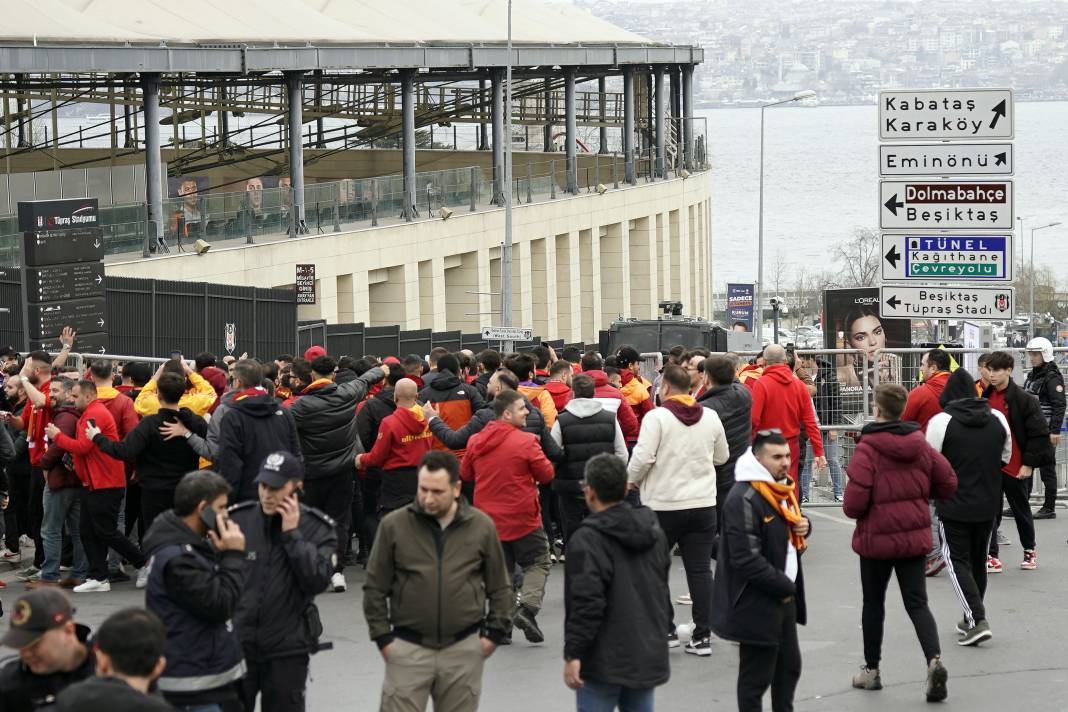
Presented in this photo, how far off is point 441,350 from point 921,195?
3.80 m

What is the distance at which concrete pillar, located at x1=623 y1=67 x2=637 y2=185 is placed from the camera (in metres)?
60.7

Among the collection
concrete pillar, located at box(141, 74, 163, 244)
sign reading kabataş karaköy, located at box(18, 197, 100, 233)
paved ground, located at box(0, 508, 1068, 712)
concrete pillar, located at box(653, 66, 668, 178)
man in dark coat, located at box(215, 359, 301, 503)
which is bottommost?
paved ground, located at box(0, 508, 1068, 712)

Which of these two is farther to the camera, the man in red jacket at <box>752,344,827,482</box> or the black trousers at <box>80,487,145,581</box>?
the man in red jacket at <box>752,344,827,482</box>

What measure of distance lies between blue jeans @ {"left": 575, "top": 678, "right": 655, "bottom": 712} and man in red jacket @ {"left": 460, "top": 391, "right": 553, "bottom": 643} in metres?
2.75

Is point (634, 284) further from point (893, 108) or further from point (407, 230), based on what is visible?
point (893, 108)

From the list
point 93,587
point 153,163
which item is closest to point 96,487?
point 93,587

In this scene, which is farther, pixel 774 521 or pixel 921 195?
pixel 921 195

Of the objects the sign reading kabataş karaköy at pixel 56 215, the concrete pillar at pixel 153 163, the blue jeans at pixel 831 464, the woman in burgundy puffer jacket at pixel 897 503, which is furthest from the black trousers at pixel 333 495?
the concrete pillar at pixel 153 163

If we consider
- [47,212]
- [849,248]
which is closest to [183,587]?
[47,212]

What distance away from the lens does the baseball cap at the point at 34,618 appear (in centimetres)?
605

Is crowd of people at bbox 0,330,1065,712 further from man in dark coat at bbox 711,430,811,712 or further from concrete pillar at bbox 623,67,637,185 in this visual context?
concrete pillar at bbox 623,67,637,185

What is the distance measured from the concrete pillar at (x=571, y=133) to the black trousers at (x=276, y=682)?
47940 millimetres

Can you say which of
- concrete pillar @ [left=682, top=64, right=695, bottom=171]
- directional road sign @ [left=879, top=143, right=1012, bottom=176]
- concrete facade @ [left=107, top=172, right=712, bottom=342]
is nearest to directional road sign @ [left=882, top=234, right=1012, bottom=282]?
directional road sign @ [left=879, top=143, right=1012, bottom=176]

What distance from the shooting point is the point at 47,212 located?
806 inches
